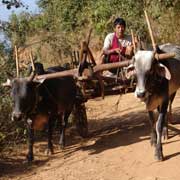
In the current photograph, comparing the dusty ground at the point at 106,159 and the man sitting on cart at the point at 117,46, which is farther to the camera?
the man sitting on cart at the point at 117,46

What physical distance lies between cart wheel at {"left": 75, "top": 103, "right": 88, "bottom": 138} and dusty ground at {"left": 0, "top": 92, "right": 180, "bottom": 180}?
0.43 feet

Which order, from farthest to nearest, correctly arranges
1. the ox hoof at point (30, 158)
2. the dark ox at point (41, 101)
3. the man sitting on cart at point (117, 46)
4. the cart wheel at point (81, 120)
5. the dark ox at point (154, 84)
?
the cart wheel at point (81, 120), the man sitting on cart at point (117, 46), the ox hoof at point (30, 158), the dark ox at point (41, 101), the dark ox at point (154, 84)

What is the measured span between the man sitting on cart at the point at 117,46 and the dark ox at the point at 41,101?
86 centimetres

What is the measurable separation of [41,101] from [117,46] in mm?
1721

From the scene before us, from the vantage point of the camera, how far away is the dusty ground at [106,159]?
617 centimetres

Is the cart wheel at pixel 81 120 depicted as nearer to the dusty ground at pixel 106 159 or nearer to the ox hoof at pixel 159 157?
the dusty ground at pixel 106 159

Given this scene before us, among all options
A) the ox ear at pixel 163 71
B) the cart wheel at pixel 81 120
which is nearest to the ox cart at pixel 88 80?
the cart wheel at pixel 81 120

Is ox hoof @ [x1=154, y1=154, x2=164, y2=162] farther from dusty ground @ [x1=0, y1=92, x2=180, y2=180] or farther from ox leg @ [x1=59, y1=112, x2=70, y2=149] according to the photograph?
ox leg @ [x1=59, y1=112, x2=70, y2=149]

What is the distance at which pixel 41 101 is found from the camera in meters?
7.37

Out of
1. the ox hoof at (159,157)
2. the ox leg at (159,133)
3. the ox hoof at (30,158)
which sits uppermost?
the ox leg at (159,133)

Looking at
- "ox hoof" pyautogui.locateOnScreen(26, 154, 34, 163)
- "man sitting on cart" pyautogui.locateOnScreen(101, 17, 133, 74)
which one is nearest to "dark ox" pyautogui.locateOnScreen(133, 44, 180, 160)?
"man sitting on cart" pyautogui.locateOnScreen(101, 17, 133, 74)

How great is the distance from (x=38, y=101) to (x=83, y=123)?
1591 millimetres

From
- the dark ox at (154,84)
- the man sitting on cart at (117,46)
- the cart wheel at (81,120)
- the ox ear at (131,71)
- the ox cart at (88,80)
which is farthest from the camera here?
the cart wheel at (81,120)

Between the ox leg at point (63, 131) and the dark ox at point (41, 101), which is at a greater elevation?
the dark ox at point (41, 101)
